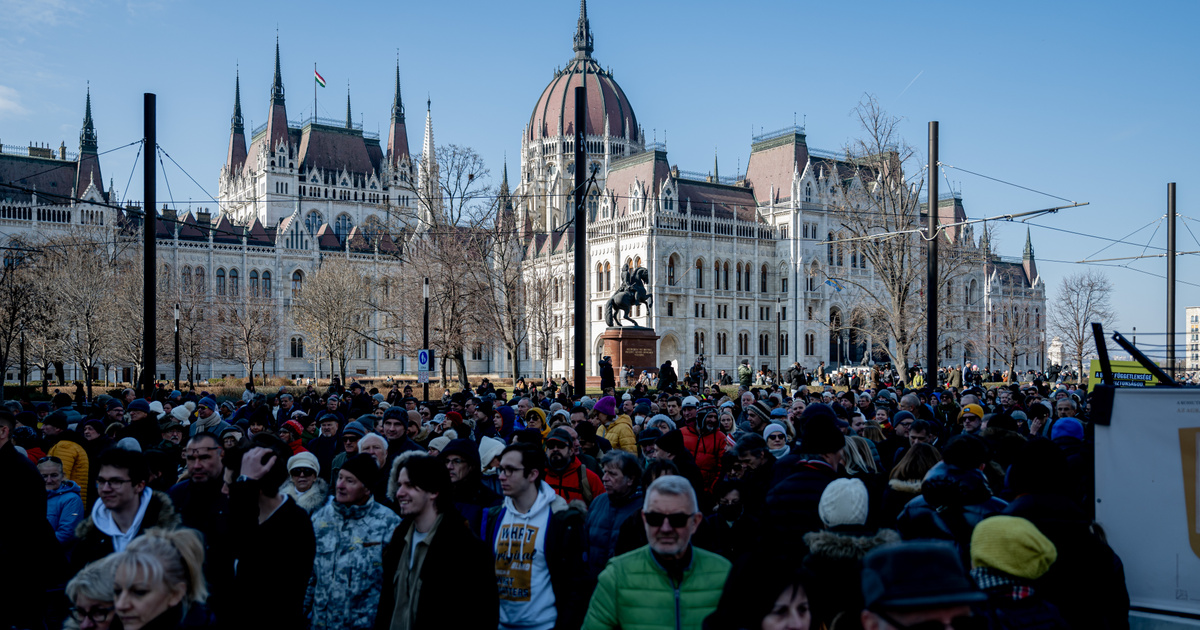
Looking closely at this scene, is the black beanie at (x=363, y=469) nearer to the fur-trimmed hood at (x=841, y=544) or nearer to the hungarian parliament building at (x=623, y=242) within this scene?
the fur-trimmed hood at (x=841, y=544)

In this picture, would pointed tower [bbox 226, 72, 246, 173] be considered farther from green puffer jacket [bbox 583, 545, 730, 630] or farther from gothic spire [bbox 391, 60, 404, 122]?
green puffer jacket [bbox 583, 545, 730, 630]

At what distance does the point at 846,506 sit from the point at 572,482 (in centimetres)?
315

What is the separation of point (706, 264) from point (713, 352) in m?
6.88

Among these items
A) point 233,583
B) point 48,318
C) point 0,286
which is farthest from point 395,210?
point 233,583

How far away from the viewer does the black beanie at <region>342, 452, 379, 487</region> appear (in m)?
5.26

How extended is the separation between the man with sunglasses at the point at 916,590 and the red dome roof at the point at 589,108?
85.8 m

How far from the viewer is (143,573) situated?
3711mm

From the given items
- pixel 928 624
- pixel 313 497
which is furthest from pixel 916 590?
pixel 313 497

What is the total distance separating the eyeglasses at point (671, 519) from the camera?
4098 mm

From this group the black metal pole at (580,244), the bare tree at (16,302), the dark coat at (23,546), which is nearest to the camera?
the dark coat at (23,546)

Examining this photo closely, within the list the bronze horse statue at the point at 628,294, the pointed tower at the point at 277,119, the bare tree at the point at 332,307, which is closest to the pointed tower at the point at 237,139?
the pointed tower at the point at 277,119

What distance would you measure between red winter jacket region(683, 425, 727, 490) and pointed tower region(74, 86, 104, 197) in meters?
77.4

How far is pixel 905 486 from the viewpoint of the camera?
241 inches

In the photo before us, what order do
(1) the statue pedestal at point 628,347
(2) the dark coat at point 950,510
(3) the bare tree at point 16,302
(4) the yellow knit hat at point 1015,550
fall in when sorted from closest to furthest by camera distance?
1. (4) the yellow knit hat at point 1015,550
2. (2) the dark coat at point 950,510
3. (1) the statue pedestal at point 628,347
4. (3) the bare tree at point 16,302
